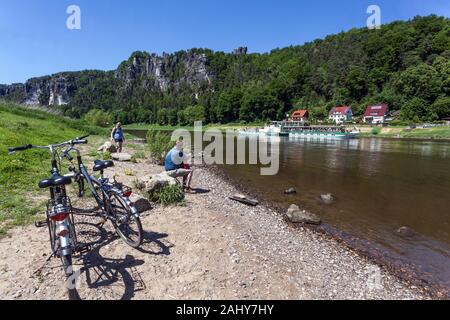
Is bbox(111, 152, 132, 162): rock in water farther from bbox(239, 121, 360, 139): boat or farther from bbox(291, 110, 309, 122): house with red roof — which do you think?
bbox(291, 110, 309, 122): house with red roof

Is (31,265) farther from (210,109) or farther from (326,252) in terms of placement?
(210,109)

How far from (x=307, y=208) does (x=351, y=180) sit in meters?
9.86

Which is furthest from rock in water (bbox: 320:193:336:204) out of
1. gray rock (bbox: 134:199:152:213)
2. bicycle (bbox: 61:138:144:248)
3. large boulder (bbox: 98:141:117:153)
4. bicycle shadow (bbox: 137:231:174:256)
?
large boulder (bbox: 98:141:117:153)

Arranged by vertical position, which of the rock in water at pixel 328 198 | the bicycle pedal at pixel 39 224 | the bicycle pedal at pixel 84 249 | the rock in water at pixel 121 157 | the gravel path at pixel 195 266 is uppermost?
the rock in water at pixel 121 157

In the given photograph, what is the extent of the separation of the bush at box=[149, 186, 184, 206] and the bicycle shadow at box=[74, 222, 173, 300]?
3.12 metres

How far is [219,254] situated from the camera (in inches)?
310

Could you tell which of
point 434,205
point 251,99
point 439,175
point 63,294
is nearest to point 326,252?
point 63,294

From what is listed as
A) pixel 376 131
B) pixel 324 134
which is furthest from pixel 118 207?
pixel 376 131

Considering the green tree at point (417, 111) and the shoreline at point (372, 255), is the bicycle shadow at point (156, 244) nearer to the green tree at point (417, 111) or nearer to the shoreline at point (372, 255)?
the shoreline at point (372, 255)

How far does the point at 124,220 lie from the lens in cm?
741

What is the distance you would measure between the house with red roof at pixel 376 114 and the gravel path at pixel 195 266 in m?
124

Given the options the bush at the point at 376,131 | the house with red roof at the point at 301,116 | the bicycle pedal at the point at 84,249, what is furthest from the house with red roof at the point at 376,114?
the bicycle pedal at the point at 84,249

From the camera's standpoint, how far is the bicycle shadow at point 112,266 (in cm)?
598

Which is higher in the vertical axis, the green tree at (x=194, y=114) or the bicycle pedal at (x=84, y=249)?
the green tree at (x=194, y=114)
